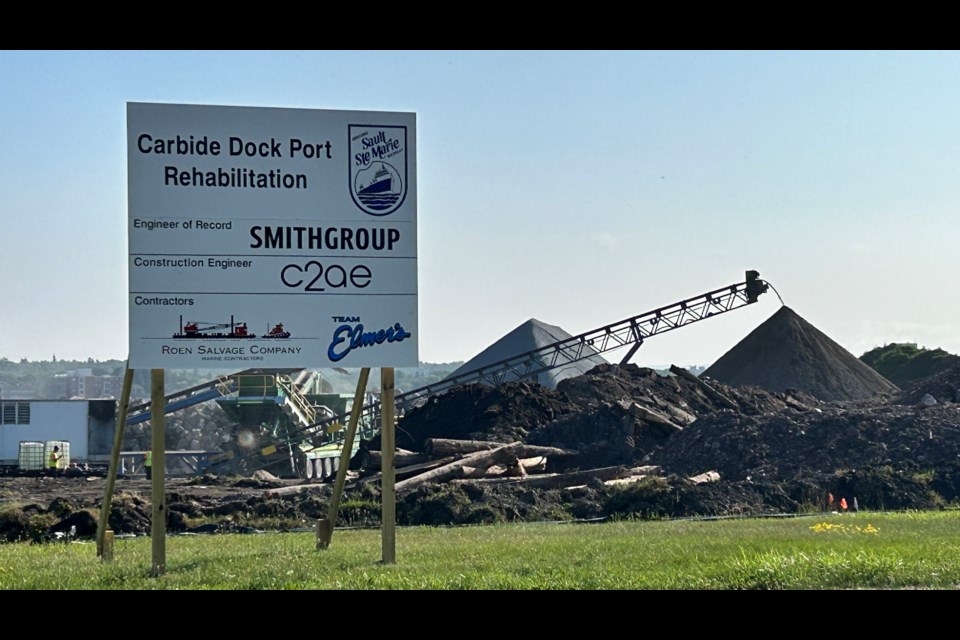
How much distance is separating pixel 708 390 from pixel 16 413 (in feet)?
110

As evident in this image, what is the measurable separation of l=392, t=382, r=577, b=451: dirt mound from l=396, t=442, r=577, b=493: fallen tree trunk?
4675mm

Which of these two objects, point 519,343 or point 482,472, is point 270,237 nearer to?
point 482,472

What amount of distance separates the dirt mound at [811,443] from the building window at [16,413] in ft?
117

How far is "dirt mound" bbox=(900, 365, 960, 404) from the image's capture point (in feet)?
147

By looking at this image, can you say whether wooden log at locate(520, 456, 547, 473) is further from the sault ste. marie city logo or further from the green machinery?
the sault ste. marie city logo

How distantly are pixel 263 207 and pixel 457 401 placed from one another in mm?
32409

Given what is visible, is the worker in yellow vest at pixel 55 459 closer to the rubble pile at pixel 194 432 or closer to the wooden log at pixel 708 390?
the rubble pile at pixel 194 432

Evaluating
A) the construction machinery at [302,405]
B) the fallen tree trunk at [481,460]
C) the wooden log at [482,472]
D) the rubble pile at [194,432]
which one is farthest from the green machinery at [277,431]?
the rubble pile at [194,432]

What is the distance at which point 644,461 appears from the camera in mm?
37312

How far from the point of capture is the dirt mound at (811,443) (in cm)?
3369

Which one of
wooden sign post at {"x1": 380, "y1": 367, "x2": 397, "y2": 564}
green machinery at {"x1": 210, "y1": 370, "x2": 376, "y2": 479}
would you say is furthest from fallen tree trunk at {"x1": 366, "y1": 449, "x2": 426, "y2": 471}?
wooden sign post at {"x1": 380, "y1": 367, "x2": 397, "y2": 564}

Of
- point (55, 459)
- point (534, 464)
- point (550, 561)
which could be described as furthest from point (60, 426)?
point (550, 561)

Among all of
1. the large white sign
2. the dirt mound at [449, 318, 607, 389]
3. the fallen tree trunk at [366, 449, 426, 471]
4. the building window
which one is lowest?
the fallen tree trunk at [366, 449, 426, 471]

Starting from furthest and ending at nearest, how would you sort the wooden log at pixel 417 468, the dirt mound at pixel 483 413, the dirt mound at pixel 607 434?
the dirt mound at pixel 483 413
the dirt mound at pixel 607 434
the wooden log at pixel 417 468
